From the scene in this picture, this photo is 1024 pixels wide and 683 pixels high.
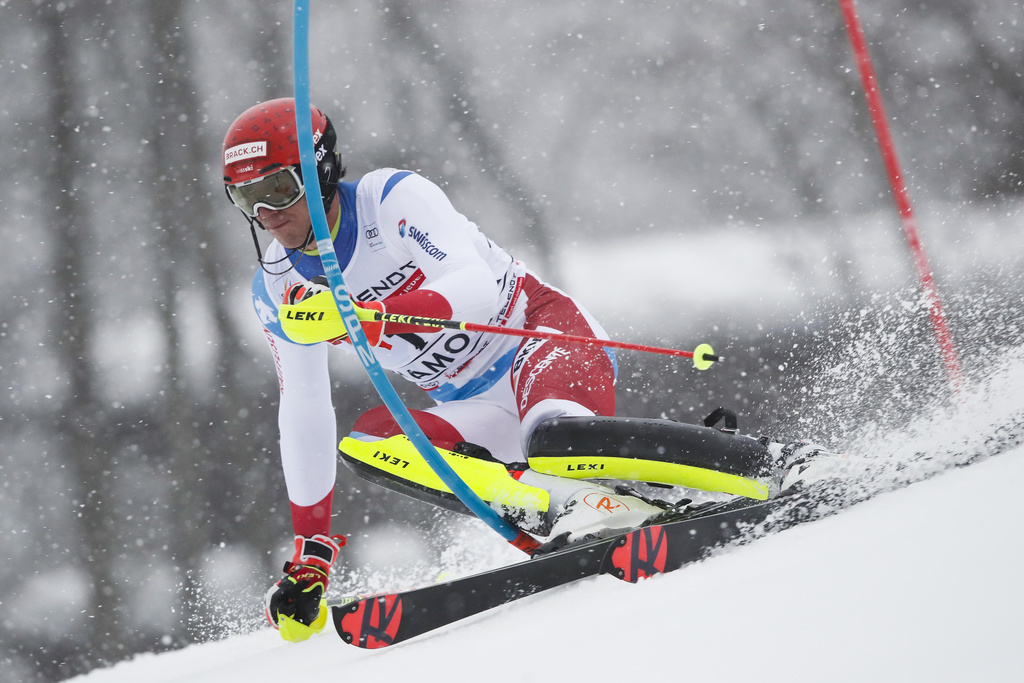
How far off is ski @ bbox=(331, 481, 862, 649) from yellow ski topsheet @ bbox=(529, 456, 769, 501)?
5cm

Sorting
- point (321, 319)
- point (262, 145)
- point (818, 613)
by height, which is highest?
point (262, 145)

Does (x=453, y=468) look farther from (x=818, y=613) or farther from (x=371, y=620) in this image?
(x=818, y=613)

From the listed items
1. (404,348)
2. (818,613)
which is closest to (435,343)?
(404,348)

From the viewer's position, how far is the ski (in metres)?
1.24

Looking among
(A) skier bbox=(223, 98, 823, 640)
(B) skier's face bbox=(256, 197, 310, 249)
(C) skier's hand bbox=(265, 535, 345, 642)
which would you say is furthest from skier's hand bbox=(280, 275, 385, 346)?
(C) skier's hand bbox=(265, 535, 345, 642)

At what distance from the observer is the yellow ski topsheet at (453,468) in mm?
1559

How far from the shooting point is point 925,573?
0.85 meters

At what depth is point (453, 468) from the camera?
1639 mm

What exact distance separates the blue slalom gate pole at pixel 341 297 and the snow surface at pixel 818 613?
358 mm

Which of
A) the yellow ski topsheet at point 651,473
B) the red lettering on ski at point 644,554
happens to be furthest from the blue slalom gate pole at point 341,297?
the red lettering on ski at point 644,554

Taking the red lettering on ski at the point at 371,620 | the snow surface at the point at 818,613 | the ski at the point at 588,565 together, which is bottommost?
the red lettering on ski at the point at 371,620

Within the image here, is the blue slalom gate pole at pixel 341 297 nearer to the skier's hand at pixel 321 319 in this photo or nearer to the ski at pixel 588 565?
the skier's hand at pixel 321 319

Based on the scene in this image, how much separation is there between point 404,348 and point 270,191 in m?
0.52

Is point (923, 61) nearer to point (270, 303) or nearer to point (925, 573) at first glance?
point (270, 303)
